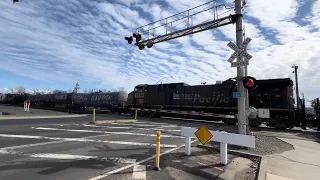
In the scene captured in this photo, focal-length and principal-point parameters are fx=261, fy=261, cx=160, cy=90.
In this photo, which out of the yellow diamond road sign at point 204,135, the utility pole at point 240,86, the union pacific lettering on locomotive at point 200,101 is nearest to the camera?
the yellow diamond road sign at point 204,135

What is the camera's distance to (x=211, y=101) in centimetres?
2559

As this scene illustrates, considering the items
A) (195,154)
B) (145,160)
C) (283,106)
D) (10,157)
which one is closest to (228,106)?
(283,106)

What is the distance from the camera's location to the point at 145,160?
8.04 metres

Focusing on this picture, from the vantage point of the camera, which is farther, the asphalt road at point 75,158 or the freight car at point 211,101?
the freight car at point 211,101

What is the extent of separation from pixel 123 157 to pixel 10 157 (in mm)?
3256

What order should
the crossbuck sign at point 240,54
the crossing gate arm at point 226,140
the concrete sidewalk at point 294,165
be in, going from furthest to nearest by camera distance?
the crossbuck sign at point 240,54
the crossing gate arm at point 226,140
the concrete sidewalk at point 294,165

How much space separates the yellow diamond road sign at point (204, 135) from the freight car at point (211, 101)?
24.7ft

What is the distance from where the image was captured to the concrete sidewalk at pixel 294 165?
6.84m

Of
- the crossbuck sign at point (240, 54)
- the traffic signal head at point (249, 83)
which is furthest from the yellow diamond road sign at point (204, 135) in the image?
the crossbuck sign at point (240, 54)

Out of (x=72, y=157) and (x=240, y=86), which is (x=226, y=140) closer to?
(x=240, y=86)

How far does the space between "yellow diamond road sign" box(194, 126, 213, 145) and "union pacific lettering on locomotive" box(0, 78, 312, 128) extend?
4924mm

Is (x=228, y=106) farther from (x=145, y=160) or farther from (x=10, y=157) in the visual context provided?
(x=10, y=157)

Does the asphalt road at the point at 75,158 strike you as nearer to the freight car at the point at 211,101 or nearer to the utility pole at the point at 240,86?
the utility pole at the point at 240,86

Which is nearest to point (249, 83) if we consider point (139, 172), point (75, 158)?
point (139, 172)
